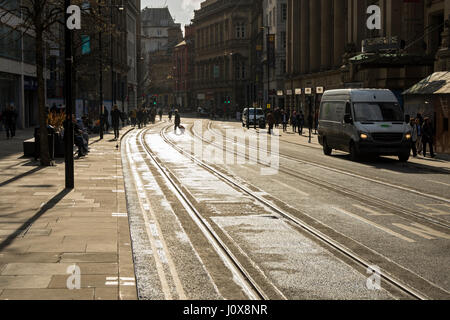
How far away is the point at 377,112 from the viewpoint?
25156mm

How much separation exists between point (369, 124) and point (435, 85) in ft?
16.7

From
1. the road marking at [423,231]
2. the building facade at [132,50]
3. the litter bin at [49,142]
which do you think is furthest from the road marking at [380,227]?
the building facade at [132,50]

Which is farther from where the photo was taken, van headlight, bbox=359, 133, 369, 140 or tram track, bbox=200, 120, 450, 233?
van headlight, bbox=359, 133, 369, 140

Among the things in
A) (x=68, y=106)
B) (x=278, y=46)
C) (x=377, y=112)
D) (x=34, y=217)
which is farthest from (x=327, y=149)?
(x=278, y=46)

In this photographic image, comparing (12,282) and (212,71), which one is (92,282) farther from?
(212,71)

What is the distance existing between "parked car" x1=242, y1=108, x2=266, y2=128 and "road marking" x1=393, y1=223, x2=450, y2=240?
51162 millimetres

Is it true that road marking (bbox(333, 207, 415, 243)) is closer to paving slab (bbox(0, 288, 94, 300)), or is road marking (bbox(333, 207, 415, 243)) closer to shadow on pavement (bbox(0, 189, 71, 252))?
paving slab (bbox(0, 288, 94, 300))

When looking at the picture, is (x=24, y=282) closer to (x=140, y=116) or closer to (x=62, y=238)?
(x=62, y=238)

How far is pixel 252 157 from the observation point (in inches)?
1061

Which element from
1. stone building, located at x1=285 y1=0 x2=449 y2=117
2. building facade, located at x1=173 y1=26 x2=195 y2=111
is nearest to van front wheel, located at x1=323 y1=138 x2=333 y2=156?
stone building, located at x1=285 y1=0 x2=449 y2=117

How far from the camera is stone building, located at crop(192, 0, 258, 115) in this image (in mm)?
117188

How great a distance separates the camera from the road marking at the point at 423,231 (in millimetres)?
10219

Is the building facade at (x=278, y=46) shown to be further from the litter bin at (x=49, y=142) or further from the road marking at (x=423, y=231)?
the road marking at (x=423, y=231)
